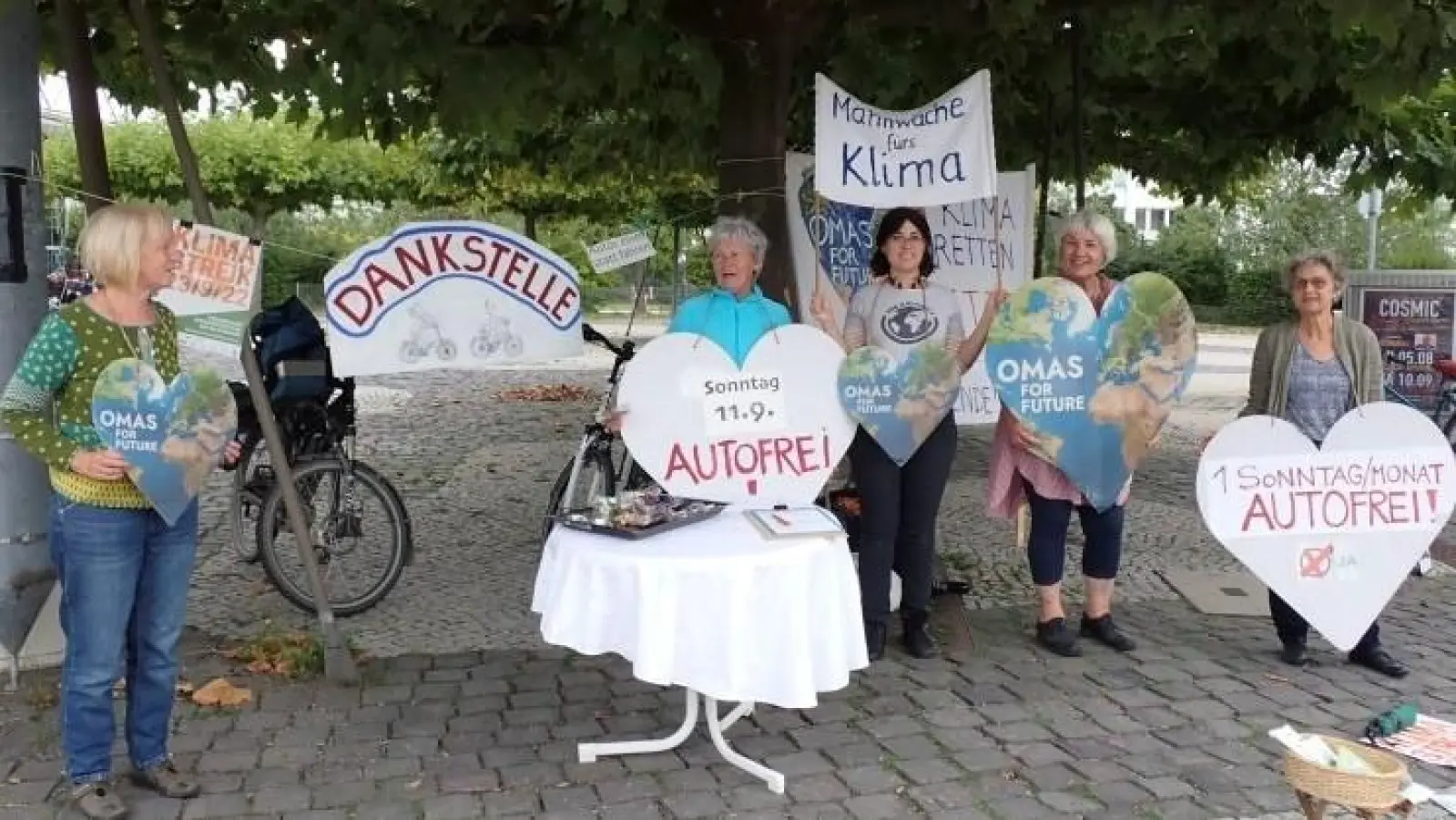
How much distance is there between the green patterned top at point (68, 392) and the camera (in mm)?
3182

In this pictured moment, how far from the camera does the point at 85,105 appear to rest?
4.64 m

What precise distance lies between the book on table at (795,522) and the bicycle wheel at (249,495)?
288 centimetres

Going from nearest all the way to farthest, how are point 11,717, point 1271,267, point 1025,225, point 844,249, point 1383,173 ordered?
point 11,717, point 844,249, point 1025,225, point 1383,173, point 1271,267

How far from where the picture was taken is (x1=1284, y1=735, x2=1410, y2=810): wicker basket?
9.64 ft

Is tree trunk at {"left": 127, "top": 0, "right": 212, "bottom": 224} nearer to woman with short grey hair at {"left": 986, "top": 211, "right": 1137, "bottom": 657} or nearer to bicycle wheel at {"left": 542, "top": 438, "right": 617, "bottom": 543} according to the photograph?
bicycle wheel at {"left": 542, "top": 438, "right": 617, "bottom": 543}

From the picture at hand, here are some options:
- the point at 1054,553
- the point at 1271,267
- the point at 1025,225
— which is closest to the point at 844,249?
the point at 1025,225

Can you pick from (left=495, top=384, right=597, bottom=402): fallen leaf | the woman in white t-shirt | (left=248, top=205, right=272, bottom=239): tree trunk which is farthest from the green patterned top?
(left=248, top=205, right=272, bottom=239): tree trunk

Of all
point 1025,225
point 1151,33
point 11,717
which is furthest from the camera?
point 1025,225

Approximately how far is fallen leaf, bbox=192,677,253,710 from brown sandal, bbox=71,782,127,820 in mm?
862

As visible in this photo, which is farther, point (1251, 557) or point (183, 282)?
point (1251, 557)

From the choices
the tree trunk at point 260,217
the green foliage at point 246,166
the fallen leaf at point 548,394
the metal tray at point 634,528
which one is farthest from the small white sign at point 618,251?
the tree trunk at point 260,217

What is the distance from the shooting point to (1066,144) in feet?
28.5

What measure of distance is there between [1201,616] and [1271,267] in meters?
29.8

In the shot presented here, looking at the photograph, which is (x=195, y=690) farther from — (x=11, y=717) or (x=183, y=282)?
(x=183, y=282)
